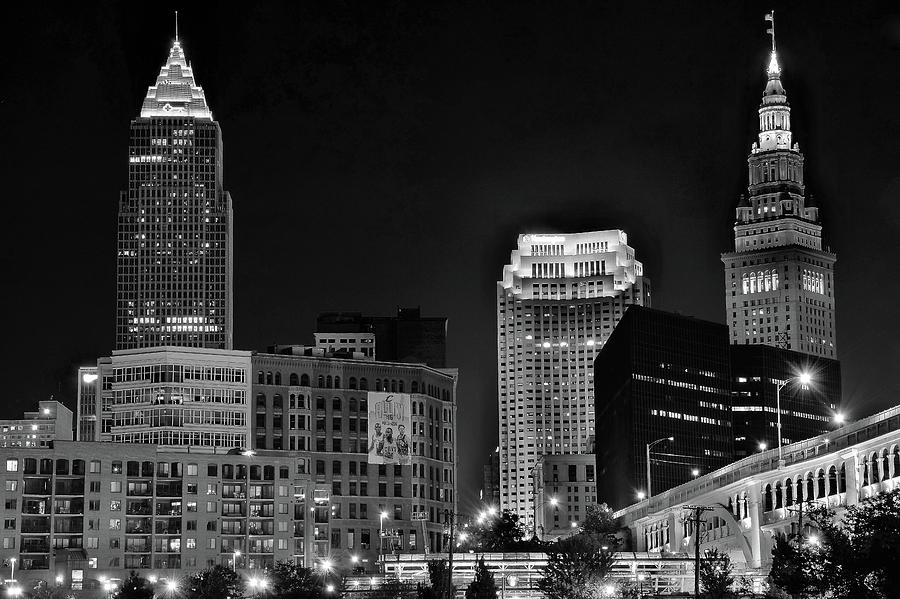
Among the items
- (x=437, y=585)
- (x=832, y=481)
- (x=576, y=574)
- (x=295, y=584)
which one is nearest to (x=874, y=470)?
(x=832, y=481)

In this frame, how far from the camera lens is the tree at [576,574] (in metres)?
161

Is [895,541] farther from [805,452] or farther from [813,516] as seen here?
[805,452]

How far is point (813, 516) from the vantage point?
11838 centimetres

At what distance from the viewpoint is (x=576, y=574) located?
16275 centimetres

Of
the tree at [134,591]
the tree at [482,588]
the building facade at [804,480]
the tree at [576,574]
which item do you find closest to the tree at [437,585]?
the tree at [482,588]

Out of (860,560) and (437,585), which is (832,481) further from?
(860,560)

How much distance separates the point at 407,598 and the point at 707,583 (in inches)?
1512

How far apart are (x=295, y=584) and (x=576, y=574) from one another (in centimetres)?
3142

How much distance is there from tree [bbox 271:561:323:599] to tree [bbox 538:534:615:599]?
931 inches

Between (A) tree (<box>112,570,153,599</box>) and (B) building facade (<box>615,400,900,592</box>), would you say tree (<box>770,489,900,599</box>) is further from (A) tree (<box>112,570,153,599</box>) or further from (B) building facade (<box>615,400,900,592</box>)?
(A) tree (<box>112,570,153,599</box>)

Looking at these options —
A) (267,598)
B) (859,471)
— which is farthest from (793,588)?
(267,598)

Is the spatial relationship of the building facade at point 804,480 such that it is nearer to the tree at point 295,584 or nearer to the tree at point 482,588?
the tree at point 482,588

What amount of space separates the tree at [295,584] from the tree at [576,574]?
2366 centimetres

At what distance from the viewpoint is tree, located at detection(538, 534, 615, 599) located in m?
161
